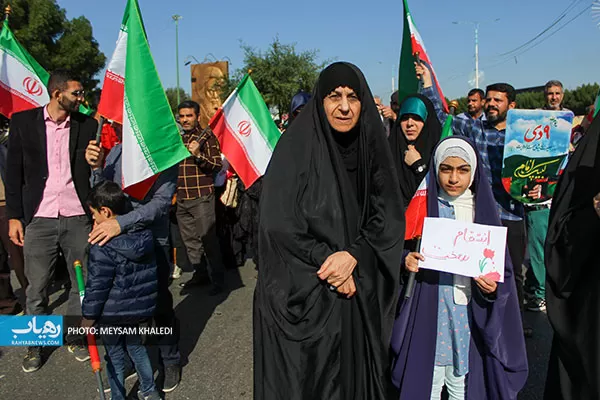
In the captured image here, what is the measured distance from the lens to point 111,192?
9.26 ft

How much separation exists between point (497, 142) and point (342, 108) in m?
2.30

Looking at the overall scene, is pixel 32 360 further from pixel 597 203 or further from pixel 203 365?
pixel 597 203

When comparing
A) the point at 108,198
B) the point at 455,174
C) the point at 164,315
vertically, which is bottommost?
the point at 164,315

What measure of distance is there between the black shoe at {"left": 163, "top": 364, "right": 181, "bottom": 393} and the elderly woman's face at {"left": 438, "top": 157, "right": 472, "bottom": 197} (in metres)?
2.31

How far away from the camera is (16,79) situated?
4.29m

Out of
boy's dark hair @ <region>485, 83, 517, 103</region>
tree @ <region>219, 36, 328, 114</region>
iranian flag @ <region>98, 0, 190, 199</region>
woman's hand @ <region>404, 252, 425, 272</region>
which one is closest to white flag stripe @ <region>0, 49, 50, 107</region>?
iranian flag @ <region>98, 0, 190, 199</region>

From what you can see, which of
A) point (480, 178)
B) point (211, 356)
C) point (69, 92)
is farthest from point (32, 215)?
point (480, 178)

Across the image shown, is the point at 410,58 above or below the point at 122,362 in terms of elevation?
above

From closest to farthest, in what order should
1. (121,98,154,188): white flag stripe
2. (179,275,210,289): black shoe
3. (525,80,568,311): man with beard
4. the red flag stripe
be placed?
(121,98,154,188): white flag stripe, (525,80,568,311): man with beard, the red flag stripe, (179,275,210,289): black shoe

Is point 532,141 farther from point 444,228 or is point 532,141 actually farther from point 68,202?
point 68,202

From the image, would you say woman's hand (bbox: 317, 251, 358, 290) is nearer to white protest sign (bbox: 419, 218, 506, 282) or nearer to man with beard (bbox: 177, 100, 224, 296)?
white protest sign (bbox: 419, 218, 506, 282)

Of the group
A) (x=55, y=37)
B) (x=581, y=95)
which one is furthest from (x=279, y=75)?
(x=581, y=95)

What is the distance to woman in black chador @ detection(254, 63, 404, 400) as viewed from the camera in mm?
1920

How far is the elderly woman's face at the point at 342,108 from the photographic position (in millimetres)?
2010
